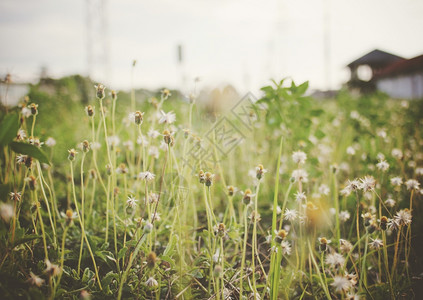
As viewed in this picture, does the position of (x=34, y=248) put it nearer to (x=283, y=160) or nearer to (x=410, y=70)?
(x=283, y=160)

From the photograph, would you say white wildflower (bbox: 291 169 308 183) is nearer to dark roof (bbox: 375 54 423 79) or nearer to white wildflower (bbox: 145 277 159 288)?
white wildflower (bbox: 145 277 159 288)

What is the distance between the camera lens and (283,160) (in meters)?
2.11

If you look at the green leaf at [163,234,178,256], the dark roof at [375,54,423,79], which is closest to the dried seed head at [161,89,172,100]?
the green leaf at [163,234,178,256]

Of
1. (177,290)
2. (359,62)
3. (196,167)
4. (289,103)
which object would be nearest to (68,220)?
(177,290)

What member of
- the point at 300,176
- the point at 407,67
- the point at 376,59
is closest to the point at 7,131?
the point at 300,176

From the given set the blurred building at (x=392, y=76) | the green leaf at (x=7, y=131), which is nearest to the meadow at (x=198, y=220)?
the green leaf at (x=7, y=131)

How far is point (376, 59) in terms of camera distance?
21.5 metres

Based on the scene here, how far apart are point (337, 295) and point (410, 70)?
16.0 metres

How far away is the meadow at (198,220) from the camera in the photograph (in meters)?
0.89

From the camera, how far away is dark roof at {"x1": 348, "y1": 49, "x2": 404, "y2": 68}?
21078mm

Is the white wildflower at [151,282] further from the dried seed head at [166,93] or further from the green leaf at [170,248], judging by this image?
the dried seed head at [166,93]

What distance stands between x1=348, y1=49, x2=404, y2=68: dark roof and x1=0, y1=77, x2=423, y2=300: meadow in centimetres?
2286

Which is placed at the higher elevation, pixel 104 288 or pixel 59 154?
pixel 59 154

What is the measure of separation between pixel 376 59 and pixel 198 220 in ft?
83.8
